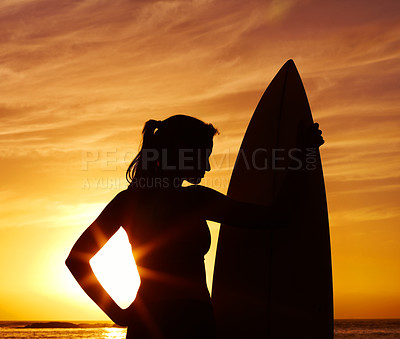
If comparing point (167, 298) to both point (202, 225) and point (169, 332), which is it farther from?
point (202, 225)

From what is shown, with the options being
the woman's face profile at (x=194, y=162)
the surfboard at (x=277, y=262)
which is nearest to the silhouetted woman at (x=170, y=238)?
the woman's face profile at (x=194, y=162)

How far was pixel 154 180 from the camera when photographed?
190 centimetres

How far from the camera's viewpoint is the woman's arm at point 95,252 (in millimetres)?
1796

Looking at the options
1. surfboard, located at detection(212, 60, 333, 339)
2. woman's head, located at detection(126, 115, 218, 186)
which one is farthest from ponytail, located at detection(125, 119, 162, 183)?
surfboard, located at detection(212, 60, 333, 339)

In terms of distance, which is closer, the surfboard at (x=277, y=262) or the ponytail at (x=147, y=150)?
the ponytail at (x=147, y=150)

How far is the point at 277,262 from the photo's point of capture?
2643mm

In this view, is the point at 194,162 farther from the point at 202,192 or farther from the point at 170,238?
the point at 170,238

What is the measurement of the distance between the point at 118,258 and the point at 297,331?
111cm

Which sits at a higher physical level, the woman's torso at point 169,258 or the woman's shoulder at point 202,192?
the woman's shoulder at point 202,192

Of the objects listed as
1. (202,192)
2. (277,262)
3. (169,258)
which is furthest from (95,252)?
(277,262)

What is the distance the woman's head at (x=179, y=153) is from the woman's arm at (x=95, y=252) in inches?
5.4

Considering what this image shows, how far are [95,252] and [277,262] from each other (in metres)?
1.09

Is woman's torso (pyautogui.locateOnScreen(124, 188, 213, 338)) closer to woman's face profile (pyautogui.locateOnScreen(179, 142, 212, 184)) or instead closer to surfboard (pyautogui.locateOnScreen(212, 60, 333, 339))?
woman's face profile (pyautogui.locateOnScreen(179, 142, 212, 184))

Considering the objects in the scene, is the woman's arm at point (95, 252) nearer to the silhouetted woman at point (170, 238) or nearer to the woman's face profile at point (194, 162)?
the silhouetted woman at point (170, 238)
